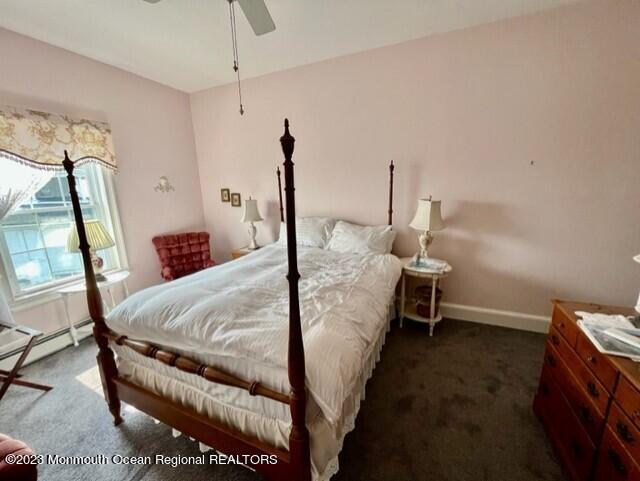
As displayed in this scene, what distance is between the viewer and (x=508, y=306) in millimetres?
2525

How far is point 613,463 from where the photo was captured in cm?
97

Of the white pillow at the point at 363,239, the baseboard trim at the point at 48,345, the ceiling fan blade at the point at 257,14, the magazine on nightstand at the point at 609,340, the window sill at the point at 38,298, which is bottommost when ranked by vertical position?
the baseboard trim at the point at 48,345

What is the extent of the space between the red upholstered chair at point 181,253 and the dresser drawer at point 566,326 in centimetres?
331

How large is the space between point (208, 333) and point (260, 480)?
747mm

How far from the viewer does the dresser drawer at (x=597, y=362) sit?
3.27 ft

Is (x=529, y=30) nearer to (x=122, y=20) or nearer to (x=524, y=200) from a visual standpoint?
(x=524, y=200)

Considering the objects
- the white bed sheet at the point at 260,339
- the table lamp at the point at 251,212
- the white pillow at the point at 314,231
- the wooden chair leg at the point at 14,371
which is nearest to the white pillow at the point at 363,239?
the white pillow at the point at 314,231

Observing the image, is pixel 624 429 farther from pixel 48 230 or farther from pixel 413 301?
pixel 48 230

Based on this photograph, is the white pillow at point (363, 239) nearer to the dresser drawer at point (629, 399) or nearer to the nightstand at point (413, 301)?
the nightstand at point (413, 301)

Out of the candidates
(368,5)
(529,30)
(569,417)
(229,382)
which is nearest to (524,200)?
(529,30)

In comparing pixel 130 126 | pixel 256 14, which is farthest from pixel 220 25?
pixel 130 126

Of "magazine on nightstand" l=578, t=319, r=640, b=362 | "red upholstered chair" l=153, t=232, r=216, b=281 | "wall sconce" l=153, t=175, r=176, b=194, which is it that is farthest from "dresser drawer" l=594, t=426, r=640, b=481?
"wall sconce" l=153, t=175, r=176, b=194

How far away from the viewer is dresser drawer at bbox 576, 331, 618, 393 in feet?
3.27

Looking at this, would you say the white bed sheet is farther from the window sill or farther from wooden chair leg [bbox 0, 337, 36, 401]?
the window sill
